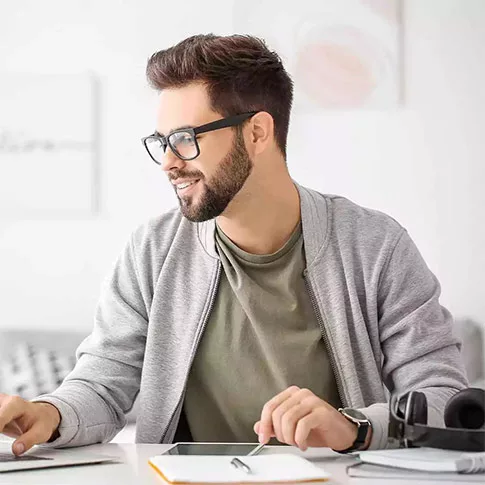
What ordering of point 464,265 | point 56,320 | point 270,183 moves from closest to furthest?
point 270,183 → point 464,265 → point 56,320

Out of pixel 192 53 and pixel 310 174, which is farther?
pixel 310 174

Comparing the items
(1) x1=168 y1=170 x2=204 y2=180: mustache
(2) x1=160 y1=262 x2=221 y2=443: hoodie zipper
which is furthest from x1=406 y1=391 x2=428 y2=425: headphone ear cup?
(1) x1=168 y1=170 x2=204 y2=180: mustache

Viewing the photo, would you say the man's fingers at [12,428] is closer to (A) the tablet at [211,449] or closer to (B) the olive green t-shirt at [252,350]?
(A) the tablet at [211,449]

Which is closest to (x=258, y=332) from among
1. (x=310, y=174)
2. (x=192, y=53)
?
(x=192, y=53)

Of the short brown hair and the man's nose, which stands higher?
the short brown hair

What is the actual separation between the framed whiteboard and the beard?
200 cm

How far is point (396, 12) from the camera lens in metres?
3.55

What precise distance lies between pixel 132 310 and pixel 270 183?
1.18ft

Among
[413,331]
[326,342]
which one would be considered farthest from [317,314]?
[413,331]

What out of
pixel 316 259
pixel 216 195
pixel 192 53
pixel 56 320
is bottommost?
pixel 56 320

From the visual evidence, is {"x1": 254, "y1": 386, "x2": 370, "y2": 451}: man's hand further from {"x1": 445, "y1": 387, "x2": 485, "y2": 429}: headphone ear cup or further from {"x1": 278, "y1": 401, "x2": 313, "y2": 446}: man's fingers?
{"x1": 445, "y1": 387, "x2": 485, "y2": 429}: headphone ear cup

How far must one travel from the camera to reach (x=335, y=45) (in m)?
3.59

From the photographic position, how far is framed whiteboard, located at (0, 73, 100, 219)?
376 centimetres

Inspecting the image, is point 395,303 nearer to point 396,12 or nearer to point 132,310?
point 132,310
